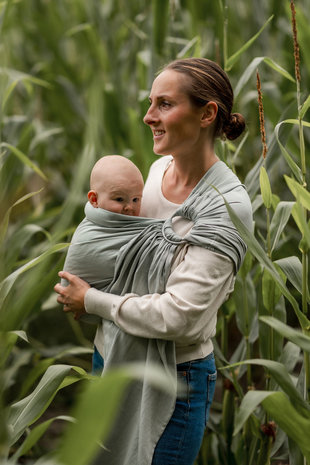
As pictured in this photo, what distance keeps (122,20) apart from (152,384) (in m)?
1.65

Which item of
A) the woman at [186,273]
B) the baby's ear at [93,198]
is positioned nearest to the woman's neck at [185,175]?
the woman at [186,273]

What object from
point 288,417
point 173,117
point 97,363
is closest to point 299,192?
point 173,117

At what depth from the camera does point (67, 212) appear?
1.24 meters

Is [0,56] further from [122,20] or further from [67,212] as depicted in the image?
[122,20]

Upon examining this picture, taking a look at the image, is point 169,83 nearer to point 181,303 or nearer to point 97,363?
point 181,303

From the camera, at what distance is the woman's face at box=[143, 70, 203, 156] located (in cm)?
99

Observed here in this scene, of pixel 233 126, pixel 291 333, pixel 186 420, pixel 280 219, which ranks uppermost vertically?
pixel 233 126

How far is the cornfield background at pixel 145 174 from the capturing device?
0.96 m

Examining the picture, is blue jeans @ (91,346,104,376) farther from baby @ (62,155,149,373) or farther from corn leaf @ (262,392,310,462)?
corn leaf @ (262,392,310,462)

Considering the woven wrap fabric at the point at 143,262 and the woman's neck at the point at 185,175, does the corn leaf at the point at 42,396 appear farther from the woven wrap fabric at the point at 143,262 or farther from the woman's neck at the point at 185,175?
the woman's neck at the point at 185,175

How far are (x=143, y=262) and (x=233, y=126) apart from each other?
25 centimetres

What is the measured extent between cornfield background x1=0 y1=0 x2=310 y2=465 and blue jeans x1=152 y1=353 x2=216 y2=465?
0.11 m

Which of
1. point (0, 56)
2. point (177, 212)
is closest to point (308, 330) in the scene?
point (177, 212)

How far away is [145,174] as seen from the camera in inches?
56.5
